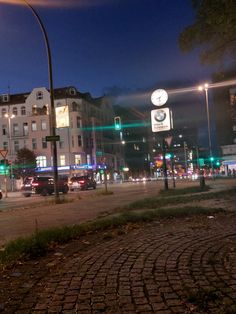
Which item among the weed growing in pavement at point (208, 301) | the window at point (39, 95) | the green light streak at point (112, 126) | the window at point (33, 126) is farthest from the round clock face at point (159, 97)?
the window at point (33, 126)

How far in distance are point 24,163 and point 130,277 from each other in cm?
6954

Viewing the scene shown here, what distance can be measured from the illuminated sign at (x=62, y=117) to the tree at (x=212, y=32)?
1083cm

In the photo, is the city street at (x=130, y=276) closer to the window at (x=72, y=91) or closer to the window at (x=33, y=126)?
the window at (x=72, y=91)

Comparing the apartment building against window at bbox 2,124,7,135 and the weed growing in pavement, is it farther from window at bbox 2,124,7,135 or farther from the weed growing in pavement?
the weed growing in pavement

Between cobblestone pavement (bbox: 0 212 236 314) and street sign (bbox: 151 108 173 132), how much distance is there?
18084 mm

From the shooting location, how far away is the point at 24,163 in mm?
73125

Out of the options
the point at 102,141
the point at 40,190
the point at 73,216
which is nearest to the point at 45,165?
the point at 102,141

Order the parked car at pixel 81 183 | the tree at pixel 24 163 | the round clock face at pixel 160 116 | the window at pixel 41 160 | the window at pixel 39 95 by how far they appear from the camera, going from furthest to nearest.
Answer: the window at pixel 39 95, the window at pixel 41 160, the tree at pixel 24 163, the parked car at pixel 81 183, the round clock face at pixel 160 116

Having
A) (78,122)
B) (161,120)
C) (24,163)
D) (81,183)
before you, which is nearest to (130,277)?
(161,120)

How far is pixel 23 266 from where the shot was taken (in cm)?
654

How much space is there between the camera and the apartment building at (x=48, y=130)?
76750mm

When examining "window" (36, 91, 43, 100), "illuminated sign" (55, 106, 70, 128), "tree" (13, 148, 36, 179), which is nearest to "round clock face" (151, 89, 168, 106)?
"illuminated sign" (55, 106, 70, 128)

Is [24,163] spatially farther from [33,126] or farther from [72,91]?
[72,91]

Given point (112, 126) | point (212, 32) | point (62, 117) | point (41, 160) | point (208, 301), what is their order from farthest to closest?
point (112, 126), point (41, 160), point (62, 117), point (212, 32), point (208, 301)
